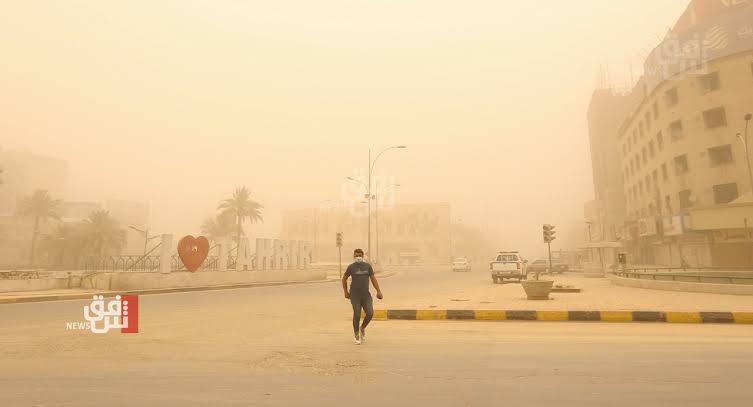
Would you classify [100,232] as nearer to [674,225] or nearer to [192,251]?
[192,251]

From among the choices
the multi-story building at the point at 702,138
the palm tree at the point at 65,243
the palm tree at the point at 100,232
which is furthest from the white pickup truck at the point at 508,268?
the palm tree at the point at 65,243

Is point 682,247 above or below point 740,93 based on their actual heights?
below

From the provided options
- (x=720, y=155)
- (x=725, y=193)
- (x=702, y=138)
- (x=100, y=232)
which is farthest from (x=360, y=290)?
(x=100, y=232)

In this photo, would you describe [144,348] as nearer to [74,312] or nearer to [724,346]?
[74,312]

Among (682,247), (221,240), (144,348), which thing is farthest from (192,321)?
(682,247)

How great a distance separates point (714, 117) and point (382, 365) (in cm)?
4650

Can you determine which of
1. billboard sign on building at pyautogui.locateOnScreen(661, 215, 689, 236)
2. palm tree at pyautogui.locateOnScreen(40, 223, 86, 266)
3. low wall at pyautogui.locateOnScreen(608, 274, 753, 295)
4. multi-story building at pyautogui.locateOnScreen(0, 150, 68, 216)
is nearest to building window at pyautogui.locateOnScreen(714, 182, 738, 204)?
billboard sign on building at pyautogui.locateOnScreen(661, 215, 689, 236)

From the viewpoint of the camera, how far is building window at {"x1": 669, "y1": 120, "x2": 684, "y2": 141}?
4132 centimetres

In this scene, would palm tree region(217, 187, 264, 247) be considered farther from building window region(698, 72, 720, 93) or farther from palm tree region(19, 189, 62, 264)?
building window region(698, 72, 720, 93)

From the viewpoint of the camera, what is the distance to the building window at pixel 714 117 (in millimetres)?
38156

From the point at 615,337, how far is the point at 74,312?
13.9 metres

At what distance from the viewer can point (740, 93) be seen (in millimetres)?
36906

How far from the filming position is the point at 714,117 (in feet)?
127

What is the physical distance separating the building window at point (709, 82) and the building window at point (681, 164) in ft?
20.8
